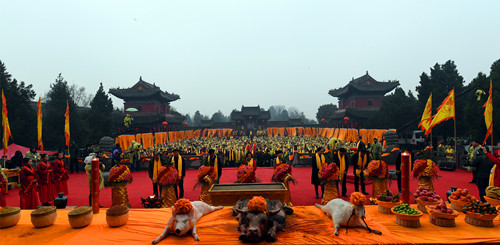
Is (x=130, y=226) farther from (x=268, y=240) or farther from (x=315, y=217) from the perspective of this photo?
(x=315, y=217)

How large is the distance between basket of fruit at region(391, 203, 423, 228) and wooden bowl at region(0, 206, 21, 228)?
18.8 ft

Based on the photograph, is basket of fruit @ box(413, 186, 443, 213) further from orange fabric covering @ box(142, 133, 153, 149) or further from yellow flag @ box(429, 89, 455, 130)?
orange fabric covering @ box(142, 133, 153, 149)

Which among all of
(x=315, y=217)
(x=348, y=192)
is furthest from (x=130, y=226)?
(x=348, y=192)

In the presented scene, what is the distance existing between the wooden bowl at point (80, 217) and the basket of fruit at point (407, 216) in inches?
183

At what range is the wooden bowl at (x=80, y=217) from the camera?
3387mm

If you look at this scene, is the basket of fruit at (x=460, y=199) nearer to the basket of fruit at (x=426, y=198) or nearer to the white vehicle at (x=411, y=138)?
the basket of fruit at (x=426, y=198)

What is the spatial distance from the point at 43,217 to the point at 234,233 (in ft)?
9.42

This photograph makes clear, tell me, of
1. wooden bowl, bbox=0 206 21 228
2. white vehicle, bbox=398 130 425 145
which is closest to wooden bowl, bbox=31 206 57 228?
wooden bowl, bbox=0 206 21 228

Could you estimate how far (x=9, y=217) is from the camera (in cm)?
342

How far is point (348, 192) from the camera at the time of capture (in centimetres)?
803

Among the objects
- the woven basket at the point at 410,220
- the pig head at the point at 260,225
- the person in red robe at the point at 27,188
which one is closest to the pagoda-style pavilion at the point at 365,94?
the woven basket at the point at 410,220

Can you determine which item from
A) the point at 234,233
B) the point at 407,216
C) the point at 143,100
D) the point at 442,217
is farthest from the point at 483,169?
the point at 143,100

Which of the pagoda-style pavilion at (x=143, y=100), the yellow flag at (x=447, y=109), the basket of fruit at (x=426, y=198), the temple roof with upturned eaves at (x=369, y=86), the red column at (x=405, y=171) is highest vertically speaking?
the temple roof with upturned eaves at (x=369, y=86)

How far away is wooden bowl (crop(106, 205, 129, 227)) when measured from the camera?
3.41 metres
